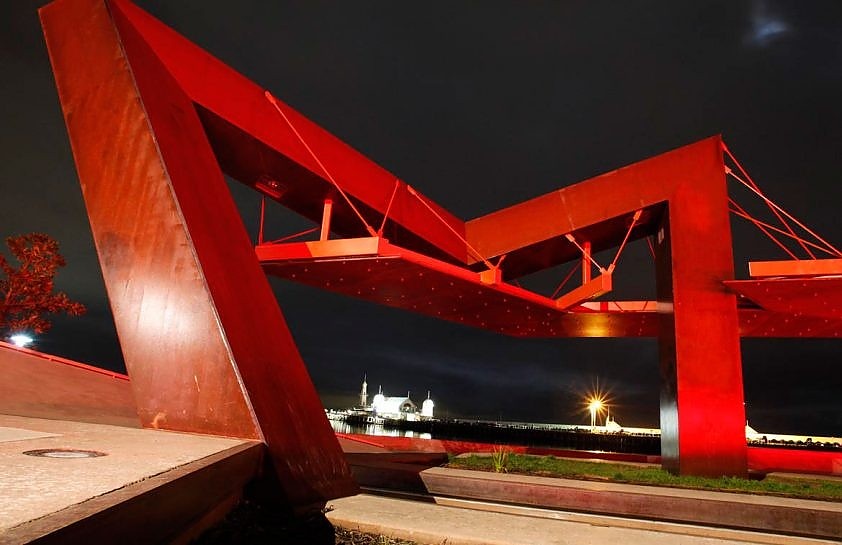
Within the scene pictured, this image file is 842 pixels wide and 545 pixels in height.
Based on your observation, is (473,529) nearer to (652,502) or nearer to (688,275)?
(652,502)

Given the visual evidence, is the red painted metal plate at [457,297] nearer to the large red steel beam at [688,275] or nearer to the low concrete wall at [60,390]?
the large red steel beam at [688,275]

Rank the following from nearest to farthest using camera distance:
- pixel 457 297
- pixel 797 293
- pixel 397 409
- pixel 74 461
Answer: pixel 74 461
pixel 797 293
pixel 457 297
pixel 397 409

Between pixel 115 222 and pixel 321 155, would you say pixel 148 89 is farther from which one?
pixel 321 155

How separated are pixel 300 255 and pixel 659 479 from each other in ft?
22.6

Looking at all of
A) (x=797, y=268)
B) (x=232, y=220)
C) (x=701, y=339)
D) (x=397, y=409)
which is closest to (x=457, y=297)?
(x=701, y=339)

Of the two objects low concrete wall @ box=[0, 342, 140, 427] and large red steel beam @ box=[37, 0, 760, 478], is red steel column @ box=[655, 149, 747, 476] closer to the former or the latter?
large red steel beam @ box=[37, 0, 760, 478]

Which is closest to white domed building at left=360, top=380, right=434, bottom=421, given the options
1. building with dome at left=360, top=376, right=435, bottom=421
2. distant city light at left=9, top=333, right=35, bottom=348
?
building with dome at left=360, top=376, right=435, bottom=421

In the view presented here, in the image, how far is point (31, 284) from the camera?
754 inches

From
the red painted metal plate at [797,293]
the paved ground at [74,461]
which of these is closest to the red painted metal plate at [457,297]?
the red painted metal plate at [797,293]

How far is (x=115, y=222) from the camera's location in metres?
5.20

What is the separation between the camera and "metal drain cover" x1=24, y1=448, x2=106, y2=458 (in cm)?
275

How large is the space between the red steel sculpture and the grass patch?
81 cm

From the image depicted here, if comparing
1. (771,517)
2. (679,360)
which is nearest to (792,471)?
(679,360)

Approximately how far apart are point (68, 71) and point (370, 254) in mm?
4323
